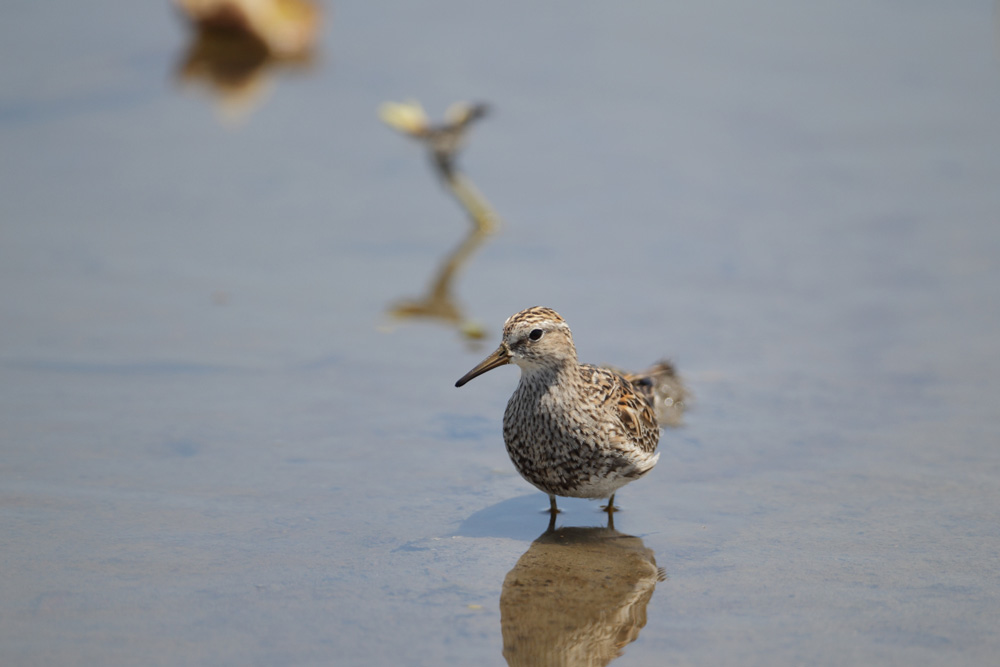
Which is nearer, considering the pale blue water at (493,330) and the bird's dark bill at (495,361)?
the pale blue water at (493,330)

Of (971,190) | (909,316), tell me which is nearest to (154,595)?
(909,316)

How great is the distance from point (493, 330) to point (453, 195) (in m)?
2.47

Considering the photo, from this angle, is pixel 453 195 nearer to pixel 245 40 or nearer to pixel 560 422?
pixel 560 422

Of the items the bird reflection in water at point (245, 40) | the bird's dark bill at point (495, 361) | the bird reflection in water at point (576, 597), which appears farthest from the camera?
the bird reflection in water at point (245, 40)

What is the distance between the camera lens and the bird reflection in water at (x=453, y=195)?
9.98 metres

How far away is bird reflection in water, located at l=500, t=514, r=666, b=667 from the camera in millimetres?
5855

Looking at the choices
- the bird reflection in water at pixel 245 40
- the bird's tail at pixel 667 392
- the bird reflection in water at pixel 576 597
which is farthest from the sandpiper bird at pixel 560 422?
the bird reflection in water at pixel 245 40

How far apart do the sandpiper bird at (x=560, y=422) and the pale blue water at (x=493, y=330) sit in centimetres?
40

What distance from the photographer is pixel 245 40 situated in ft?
51.2

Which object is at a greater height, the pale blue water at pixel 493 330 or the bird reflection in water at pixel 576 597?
the pale blue water at pixel 493 330

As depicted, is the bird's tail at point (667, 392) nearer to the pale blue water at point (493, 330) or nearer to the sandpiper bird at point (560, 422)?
the pale blue water at point (493, 330)

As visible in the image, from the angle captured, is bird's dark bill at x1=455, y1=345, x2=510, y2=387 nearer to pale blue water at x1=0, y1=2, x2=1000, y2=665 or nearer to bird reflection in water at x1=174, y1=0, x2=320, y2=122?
pale blue water at x1=0, y1=2, x2=1000, y2=665

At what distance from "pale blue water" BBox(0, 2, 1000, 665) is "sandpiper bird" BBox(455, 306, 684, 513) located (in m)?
0.40

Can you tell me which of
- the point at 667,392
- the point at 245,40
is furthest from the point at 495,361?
the point at 245,40
